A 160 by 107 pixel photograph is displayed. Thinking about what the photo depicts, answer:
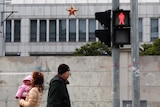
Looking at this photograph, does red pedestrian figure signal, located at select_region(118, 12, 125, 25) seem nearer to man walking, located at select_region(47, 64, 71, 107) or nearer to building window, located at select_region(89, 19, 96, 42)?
man walking, located at select_region(47, 64, 71, 107)

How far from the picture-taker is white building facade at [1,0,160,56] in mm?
64750

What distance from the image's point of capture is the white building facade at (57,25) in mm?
64750

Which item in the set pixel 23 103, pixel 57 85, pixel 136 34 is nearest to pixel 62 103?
pixel 57 85

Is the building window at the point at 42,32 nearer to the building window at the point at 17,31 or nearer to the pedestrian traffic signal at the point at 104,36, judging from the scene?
the building window at the point at 17,31

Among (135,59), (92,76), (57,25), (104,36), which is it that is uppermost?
(57,25)

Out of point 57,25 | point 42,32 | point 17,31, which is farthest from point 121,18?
point 17,31

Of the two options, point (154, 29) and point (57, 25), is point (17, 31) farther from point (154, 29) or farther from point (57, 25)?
point (154, 29)

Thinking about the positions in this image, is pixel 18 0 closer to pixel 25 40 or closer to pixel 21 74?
pixel 25 40

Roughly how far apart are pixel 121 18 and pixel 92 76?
3610 millimetres

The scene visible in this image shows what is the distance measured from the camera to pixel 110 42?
10195 millimetres

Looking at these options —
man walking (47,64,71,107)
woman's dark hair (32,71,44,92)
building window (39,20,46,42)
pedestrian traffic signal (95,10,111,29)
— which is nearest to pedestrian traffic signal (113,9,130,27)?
pedestrian traffic signal (95,10,111,29)

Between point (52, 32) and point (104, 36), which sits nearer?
point (104, 36)

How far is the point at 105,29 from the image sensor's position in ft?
33.6

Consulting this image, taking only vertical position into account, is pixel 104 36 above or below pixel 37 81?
above
